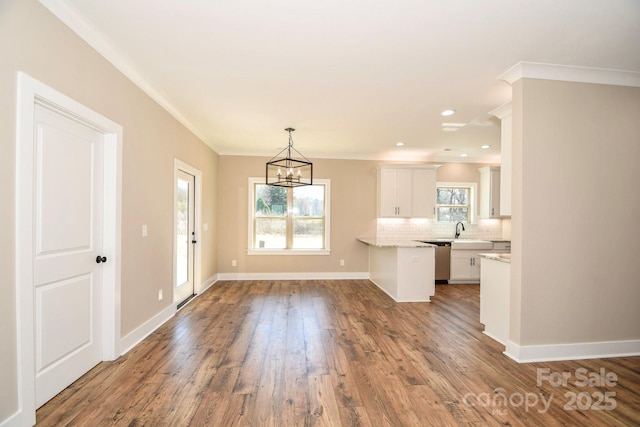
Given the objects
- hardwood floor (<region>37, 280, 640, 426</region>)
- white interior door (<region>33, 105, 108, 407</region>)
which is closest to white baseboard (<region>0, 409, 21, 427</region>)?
hardwood floor (<region>37, 280, 640, 426</region>)

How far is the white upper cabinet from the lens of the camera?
6.30 m

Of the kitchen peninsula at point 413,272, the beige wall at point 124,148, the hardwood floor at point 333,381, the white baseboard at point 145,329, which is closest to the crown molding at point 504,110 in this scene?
the kitchen peninsula at point 413,272

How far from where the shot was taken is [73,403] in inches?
82.4

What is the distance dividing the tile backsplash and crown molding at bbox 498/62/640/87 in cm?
406

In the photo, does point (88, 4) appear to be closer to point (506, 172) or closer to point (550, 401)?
point (506, 172)

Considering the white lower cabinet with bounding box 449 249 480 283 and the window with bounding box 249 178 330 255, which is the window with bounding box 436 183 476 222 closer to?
the white lower cabinet with bounding box 449 249 480 283

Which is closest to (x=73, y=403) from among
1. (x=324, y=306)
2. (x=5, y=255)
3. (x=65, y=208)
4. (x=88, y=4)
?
(x=5, y=255)

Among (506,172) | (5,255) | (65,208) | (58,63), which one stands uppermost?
(58,63)

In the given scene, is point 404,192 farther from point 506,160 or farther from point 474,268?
point 506,160

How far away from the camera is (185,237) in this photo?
15.3 ft

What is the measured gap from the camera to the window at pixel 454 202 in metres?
6.90

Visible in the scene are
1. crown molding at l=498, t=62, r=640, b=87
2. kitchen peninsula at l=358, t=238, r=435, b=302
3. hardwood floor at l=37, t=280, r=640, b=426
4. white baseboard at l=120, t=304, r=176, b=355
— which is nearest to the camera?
hardwood floor at l=37, t=280, r=640, b=426

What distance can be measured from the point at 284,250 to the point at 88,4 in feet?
16.3

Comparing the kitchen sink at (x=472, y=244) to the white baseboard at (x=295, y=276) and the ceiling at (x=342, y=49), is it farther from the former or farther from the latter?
the ceiling at (x=342, y=49)
